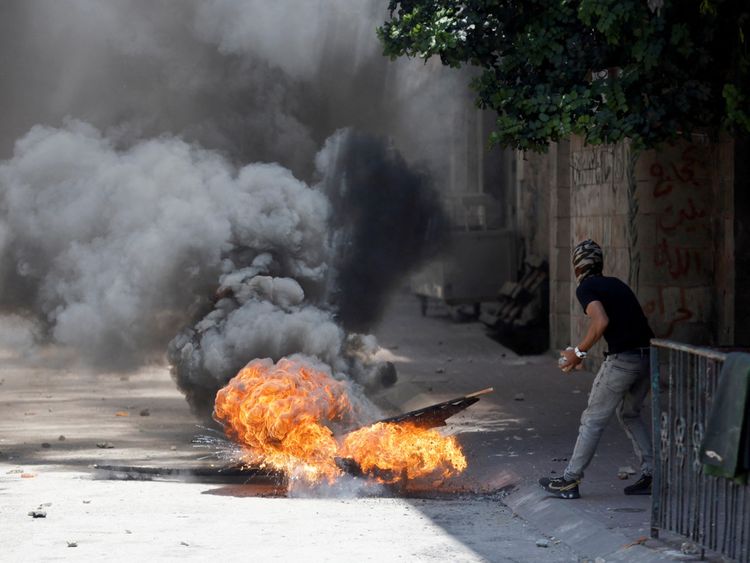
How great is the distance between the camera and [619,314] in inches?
311

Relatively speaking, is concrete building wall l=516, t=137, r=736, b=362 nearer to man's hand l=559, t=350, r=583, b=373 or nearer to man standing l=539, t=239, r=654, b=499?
man standing l=539, t=239, r=654, b=499

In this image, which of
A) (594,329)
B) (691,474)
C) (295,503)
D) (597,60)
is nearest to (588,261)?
(594,329)

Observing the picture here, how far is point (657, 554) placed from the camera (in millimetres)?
6422

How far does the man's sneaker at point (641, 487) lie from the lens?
808 cm

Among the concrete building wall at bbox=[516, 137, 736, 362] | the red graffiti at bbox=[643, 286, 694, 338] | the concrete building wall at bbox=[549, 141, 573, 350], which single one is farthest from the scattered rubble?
the concrete building wall at bbox=[549, 141, 573, 350]

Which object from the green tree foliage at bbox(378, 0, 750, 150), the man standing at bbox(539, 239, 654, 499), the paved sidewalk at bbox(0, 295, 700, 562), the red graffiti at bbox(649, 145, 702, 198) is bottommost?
the paved sidewalk at bbox(0, 295, 700, 562)

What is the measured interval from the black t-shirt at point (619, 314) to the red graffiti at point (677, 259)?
584cm

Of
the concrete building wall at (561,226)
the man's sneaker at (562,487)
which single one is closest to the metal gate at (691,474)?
the man's sneaker at (562,487)

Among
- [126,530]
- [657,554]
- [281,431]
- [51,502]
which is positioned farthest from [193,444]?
[657,554]

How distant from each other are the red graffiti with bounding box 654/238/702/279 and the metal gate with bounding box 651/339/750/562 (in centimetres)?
699

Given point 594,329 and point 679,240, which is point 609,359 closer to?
point 594,329

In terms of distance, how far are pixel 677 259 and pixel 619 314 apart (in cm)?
594

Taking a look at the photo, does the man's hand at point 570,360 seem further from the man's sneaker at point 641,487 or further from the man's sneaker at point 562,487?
the man's sneaker at point 641,487

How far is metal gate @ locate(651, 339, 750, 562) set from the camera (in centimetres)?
589
